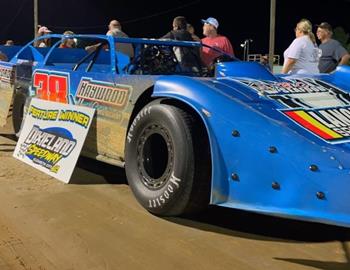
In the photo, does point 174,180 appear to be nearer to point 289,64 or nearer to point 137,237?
point 137,237

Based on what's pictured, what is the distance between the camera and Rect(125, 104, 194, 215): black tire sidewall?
3812mm

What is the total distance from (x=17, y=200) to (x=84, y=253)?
1.42 m

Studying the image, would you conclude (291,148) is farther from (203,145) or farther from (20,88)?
(20,88)

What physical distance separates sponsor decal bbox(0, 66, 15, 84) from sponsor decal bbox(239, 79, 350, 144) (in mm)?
3778

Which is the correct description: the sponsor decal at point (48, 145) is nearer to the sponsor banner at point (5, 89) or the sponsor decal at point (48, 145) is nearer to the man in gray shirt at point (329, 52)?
the sponsor banner at point (5, 89)

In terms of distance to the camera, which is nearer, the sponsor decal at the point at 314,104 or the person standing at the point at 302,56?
the sponsor decal at the point at 314,104

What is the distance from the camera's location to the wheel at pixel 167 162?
3.82 m

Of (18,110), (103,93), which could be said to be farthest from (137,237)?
(18,110)

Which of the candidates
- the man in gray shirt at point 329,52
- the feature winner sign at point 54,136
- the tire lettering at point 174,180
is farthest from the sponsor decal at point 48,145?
the man in gray shirt at point 329,52

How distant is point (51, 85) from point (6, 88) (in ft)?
5.29

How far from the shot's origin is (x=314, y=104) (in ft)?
12.8

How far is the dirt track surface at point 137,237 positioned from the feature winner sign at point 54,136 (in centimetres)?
34

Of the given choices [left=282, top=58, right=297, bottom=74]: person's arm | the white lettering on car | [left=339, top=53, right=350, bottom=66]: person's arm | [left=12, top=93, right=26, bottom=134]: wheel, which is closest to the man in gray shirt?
[left=339, top=53, right=350, bottom=66]: person's arm

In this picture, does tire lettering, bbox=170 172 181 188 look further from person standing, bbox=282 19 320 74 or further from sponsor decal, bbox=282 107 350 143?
person standing, bbox=282 19 320 74
